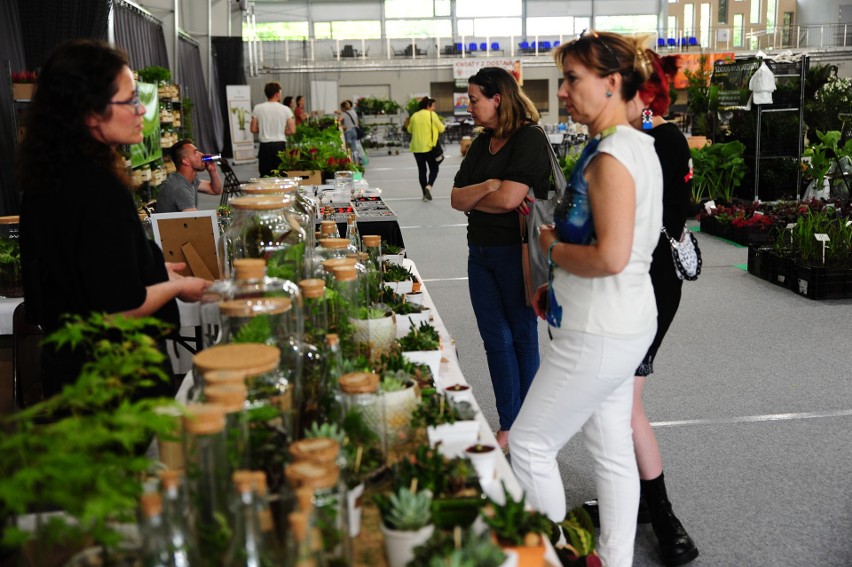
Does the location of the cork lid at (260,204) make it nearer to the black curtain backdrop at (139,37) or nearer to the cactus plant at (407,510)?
the cactus plant at (407,510)

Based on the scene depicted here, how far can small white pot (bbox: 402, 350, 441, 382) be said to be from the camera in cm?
213

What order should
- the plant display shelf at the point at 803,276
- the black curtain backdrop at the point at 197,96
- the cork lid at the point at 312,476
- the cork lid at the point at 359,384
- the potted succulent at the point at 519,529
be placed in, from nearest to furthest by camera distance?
the cork lid at the point at 312,476 < the potted succulent at the point at 519,529 < the cork lid at the point at 359,384 < the plant display shelf at the point at 803,276 < the black curtain backdrop at the point at 197,96

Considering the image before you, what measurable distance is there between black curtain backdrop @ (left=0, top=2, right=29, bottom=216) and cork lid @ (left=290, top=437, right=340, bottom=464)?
7.35 m

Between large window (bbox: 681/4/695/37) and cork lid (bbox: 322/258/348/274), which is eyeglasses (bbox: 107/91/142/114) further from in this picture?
large window (bbox: 681/4/695/37)

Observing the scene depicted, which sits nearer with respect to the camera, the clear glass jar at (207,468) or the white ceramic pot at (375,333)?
the clear glass jar at (207,468)

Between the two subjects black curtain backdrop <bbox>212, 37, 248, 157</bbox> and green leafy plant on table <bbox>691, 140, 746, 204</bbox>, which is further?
black curtain backdrop <bbox>212, 37, 248, 157</bbox>

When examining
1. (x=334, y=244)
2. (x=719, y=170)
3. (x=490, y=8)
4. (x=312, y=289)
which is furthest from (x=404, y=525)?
(x=490, y=8)

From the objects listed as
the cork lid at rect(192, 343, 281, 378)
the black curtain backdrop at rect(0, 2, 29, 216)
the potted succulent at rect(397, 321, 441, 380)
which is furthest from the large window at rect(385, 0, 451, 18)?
the cork lid at rect(192, 343, 281, 378)

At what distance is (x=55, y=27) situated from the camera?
8.48m

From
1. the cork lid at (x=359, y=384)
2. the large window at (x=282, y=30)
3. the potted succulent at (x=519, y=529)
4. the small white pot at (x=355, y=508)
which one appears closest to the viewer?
the potted succulent at (x=519, y=529)

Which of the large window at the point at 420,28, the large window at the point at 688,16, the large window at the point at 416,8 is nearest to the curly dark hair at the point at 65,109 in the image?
the large window at the point at 416,8

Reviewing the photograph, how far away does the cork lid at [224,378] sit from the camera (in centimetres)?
131

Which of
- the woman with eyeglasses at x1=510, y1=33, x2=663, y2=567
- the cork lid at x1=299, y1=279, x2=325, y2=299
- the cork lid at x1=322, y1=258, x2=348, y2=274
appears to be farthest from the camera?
the cork lid at x1=322, y1=258, x2=348, y2=274

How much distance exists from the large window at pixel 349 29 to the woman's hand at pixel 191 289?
33577 mm
